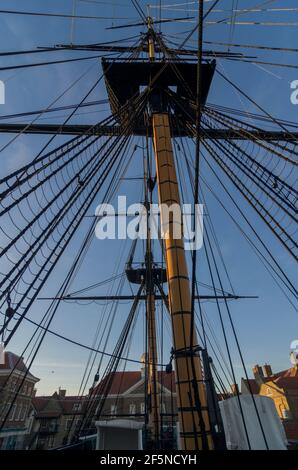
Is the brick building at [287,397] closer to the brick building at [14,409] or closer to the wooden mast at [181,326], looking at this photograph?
the brick building at [14,409]

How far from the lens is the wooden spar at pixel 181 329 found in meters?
3.34

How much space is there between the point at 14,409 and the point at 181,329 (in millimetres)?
28676

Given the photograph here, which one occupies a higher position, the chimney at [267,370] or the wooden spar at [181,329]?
the chimney at [267,370]

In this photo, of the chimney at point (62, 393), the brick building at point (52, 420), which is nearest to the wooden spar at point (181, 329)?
the brick building at point (52, 420)

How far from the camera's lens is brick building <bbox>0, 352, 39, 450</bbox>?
73.6 ft

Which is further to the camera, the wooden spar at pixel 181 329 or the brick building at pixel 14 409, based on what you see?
the brick building at pixel 14 409

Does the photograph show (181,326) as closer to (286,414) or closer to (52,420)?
(286,414)

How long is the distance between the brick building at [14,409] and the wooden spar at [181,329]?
21585 millimetres

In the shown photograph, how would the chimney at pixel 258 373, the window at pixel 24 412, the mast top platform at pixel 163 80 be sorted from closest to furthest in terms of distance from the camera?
the mast top platform at pixel 163 80 → the window at pixel 24 412 → the chimney at pixel 258 373

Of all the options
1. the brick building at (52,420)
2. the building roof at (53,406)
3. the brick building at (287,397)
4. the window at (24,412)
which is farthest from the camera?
the building roof at (53,406)

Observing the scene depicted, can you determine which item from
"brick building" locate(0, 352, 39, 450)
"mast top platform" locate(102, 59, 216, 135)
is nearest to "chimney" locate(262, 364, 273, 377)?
"brick building" locate(0, 352, 39, 450)

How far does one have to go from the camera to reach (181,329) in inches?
159

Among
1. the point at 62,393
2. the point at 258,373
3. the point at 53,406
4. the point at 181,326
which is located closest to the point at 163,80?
the point at 181,326

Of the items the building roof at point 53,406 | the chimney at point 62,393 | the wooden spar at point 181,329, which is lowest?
the wooden spar at point 181,329
